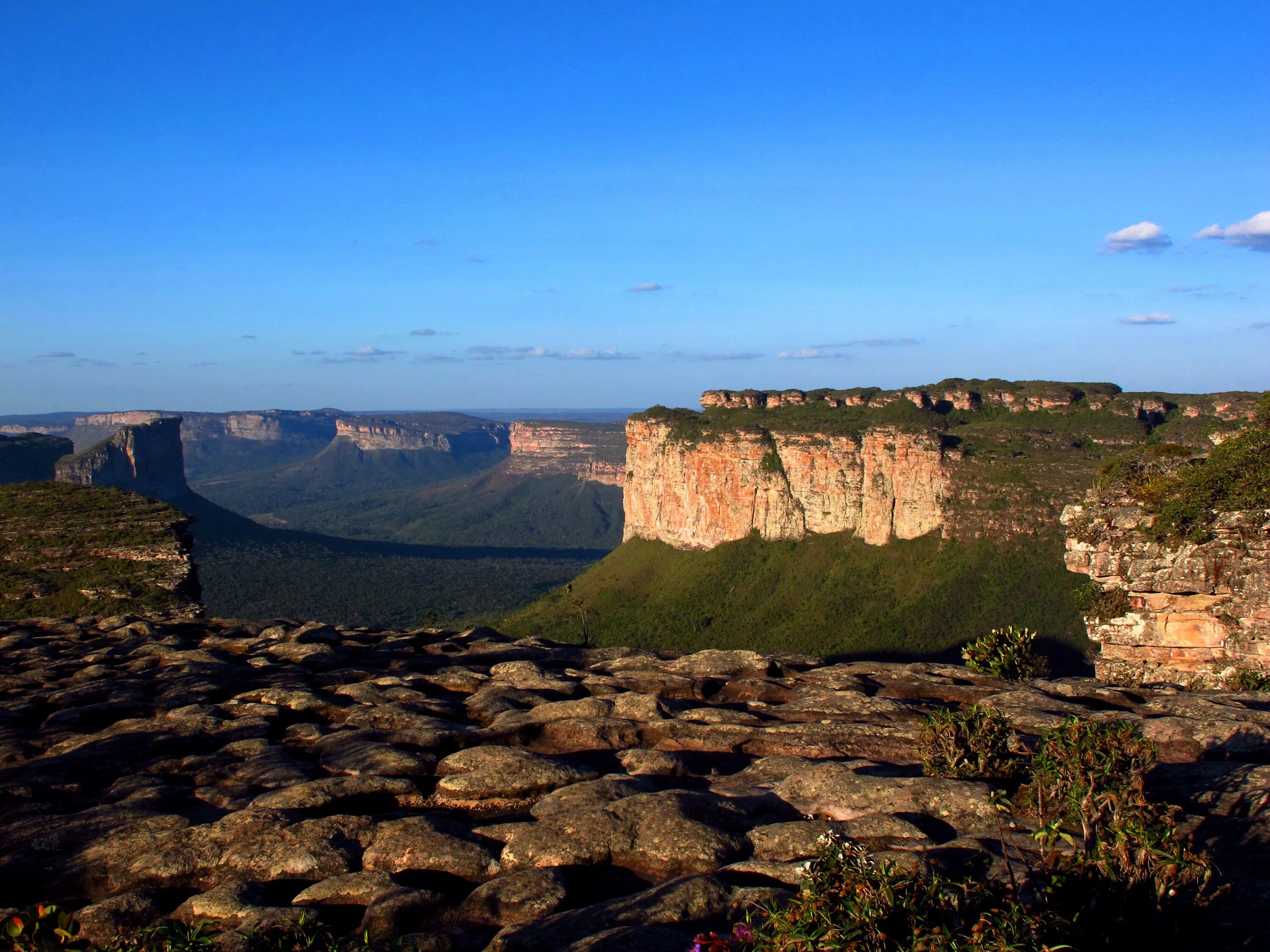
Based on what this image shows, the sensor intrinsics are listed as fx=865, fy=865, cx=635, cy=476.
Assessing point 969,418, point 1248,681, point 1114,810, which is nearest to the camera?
point 1114,810

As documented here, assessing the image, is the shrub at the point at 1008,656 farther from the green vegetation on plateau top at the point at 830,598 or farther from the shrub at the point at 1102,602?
the green vegetation on plateau top at the point at 830,598

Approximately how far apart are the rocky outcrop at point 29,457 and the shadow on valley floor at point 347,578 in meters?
16.4

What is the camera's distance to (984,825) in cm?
1100

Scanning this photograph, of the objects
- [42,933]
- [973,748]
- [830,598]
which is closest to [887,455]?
[830,598]

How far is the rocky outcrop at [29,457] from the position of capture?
10962 cm

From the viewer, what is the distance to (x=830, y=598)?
7219 cm

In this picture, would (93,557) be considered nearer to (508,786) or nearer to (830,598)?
(508,786)

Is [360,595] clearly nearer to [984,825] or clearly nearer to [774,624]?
[774,624]

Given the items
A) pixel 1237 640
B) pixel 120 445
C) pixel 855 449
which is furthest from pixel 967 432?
pixel 120 445

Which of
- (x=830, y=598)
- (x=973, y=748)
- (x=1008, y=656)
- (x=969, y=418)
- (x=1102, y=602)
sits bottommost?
(x=830, y=598)

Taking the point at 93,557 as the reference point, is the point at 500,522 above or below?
below

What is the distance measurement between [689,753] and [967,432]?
228 feet

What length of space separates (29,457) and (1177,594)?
131165 millimetres

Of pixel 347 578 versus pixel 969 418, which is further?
pixel 347 578
